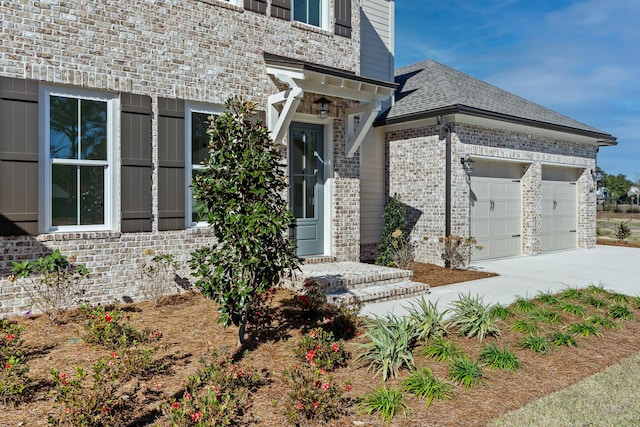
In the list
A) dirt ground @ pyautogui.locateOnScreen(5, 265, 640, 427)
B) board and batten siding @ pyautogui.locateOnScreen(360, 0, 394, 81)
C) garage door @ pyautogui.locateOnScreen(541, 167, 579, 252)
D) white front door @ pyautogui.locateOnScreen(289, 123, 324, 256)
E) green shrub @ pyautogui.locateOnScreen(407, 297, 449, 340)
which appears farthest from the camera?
garage door @ pyautogui.locateOnScreen(541, 167, 579, 252)

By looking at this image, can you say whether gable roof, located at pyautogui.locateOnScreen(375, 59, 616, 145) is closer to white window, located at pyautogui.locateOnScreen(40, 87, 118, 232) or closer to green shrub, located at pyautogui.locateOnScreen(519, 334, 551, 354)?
green shrub, located at pyautogui.locateOnScreen(519, 334, 551, 354)

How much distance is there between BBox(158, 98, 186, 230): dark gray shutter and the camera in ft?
22.6

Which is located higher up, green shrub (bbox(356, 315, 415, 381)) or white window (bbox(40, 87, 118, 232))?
white window (bbox(40, 87, 118, 232))

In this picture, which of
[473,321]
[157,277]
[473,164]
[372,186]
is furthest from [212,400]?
[473,164]

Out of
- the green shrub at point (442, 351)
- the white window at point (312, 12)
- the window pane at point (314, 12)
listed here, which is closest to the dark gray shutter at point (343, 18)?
the white window at point (312, 12)

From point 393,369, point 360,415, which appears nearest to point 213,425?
point 360,415

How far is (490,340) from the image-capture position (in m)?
5.37

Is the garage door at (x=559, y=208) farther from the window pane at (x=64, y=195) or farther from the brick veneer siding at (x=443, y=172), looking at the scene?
the window pane at (x=64, y=195)

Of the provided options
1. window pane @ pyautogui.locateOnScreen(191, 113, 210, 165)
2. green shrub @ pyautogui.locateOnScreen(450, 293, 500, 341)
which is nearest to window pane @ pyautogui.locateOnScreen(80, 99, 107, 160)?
window pane @ pyautogui.locateOnScreen(191, 113, 210, 165)

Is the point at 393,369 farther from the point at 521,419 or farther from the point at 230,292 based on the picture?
the point at 230,292

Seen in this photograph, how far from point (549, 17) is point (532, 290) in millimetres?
11901

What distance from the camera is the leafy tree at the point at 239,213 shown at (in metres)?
4.27

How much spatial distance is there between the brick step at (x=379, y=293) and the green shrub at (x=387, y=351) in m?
1.74

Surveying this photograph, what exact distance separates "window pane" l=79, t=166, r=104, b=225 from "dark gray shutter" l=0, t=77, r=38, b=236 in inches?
23.9
